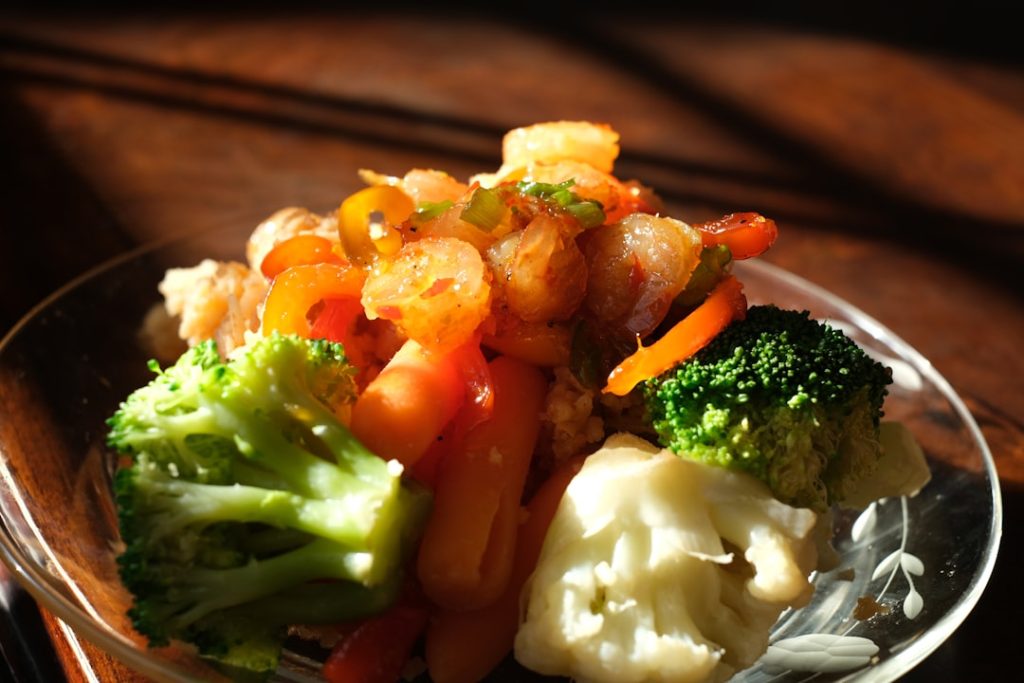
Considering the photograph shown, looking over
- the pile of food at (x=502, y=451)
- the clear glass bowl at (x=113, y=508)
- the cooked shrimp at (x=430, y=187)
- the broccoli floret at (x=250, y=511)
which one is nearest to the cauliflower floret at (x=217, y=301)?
the pile of food at (x=502, y=451)

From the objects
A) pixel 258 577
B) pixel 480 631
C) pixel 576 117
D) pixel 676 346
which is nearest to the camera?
pixel 258 577

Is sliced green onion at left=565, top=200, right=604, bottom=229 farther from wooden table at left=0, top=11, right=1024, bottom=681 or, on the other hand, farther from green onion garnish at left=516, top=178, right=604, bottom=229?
wooden table at left=0, top=11, right=1024, bottom=681

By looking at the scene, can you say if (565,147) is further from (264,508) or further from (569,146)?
(264,508)

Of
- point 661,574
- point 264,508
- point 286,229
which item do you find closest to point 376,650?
point 264,508

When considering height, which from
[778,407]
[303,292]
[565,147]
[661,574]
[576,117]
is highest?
[565,147]

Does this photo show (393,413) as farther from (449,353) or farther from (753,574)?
(753,574)

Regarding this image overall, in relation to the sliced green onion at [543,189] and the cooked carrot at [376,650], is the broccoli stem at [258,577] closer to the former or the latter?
the cooked carrot at [376,650]
